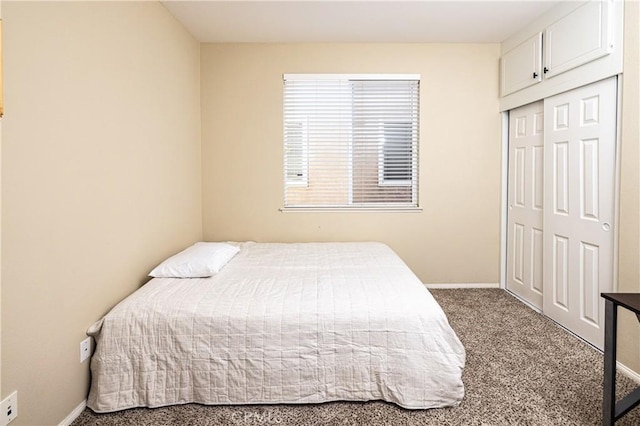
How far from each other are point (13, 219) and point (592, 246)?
3.40 metres

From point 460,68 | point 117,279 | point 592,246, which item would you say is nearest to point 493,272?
point 592,246

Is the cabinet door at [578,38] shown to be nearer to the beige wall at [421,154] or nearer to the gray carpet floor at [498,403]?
the beige wall at [421,154]

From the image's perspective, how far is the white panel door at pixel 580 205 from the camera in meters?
2.39

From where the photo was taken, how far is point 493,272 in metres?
3.87

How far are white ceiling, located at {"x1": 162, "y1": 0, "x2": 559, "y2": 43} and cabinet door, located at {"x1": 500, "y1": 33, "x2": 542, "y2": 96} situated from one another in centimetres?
20

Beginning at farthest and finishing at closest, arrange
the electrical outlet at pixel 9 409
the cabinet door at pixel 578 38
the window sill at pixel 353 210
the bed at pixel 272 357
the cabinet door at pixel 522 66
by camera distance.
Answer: the window sill at pixel 353 210 < the cabinet door at pixel 522 66 < the cabinet door at pixel 578 38 < the bed at pixel 272 357 < the electrical outlet at pixel 9 409

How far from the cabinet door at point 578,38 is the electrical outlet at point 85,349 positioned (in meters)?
3.62

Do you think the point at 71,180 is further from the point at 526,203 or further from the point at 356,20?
the point at 526,203

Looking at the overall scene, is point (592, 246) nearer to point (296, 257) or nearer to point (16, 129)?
point (296, 257)

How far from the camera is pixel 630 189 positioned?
221 centimetres

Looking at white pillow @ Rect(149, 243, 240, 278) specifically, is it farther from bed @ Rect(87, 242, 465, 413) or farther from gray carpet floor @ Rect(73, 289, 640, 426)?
gray carpet floor @ Rect(73, 289, 640, 426)

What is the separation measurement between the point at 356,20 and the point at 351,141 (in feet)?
3.78

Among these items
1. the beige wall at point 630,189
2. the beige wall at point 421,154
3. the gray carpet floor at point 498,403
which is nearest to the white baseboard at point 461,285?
the beige wall at point 421,154

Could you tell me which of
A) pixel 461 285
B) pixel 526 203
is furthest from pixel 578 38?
pixel 461 285
